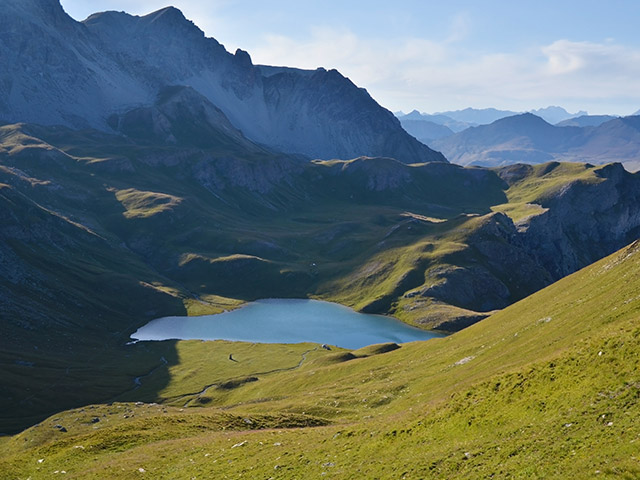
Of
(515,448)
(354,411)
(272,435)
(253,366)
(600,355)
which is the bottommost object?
(253,366)

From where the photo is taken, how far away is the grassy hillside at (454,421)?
3419 cm

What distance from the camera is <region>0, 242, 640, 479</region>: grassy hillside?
34.2 metres

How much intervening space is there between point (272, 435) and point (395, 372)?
136 feet

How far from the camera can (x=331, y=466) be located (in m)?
42.2

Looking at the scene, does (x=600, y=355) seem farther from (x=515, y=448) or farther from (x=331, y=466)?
(x=331, y=466)

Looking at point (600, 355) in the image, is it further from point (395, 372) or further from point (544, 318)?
point (395, 372)

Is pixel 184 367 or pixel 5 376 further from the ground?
pixel 5 376

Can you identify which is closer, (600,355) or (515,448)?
(515,448)


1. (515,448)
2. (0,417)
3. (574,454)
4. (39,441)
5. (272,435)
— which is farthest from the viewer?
(0,417)

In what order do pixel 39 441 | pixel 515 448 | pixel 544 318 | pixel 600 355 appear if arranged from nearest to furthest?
pixel 515 448, pixel 600 355, pixel 544 318, pixel 39 441

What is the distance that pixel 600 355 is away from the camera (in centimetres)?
4131

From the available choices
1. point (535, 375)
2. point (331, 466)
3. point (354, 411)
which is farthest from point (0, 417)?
point (535, 375)

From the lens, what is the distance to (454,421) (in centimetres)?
4297

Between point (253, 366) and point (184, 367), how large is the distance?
22.6 metres
